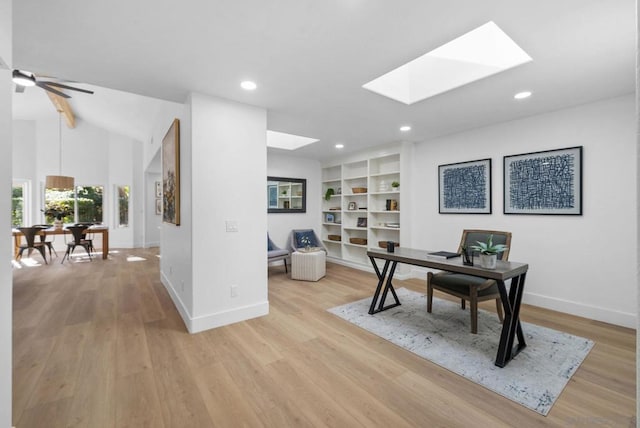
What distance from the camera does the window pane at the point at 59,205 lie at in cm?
754

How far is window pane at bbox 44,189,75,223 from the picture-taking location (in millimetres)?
7543

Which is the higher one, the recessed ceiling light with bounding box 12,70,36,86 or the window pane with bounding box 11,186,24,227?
the recessed ceiling light with bounding box 12,70,36,86

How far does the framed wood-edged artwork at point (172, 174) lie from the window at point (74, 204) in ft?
20.4

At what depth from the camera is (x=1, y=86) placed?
112 centimetres

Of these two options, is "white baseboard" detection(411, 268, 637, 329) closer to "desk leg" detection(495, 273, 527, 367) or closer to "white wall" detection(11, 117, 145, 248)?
"desk leg" detection(495, 273, 527, 367)

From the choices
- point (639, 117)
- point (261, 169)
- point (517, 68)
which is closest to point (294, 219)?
point (261, 169)

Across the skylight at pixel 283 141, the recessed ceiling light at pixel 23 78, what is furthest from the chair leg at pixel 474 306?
the recessed ceiling light at pixel 23 78

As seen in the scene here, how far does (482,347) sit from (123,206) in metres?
9.56

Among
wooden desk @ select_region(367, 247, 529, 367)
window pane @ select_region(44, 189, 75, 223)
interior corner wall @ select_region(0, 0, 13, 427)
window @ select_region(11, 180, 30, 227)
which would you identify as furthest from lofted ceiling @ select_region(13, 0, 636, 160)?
window @ select_region(11, 180, 30, 227)

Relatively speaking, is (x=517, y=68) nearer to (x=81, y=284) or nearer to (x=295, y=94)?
(x=295, y=94)

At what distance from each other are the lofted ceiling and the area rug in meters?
2.33

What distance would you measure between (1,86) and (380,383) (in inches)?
100.0

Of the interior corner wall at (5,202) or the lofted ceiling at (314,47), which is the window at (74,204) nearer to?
the lofted ceiling at (314,47)

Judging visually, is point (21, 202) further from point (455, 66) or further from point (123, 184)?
point (455, 66)
